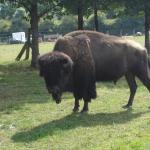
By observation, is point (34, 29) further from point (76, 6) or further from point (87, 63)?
point (87, 63)

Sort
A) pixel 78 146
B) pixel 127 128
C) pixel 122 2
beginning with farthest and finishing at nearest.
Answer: pixel 122 2 → pixel 127 128 → pixel 78 146

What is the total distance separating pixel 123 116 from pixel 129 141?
Result: 261 centimetres

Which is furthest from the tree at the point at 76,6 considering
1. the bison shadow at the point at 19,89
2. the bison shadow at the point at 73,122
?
the bison shadow at the point at 73,122

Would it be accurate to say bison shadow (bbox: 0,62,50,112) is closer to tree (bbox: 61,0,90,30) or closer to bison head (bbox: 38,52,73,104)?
bison head (bbox: 38,52,73,104)

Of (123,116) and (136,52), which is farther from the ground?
(136,52)

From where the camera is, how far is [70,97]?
1431cm

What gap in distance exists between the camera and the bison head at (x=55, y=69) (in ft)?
33.4

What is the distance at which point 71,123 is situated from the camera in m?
10.4

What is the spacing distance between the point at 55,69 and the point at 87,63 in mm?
1439

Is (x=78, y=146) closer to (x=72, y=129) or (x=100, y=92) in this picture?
(x=72, y=129)

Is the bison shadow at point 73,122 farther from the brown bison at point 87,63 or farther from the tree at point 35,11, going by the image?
the tree at point 35,11

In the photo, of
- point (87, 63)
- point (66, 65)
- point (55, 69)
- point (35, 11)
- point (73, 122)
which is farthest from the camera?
point (35, 11)

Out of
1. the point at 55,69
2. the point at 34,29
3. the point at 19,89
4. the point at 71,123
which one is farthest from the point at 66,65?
the point at 34,29

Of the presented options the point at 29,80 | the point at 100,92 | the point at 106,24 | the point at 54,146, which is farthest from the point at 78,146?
the point at 106,24
